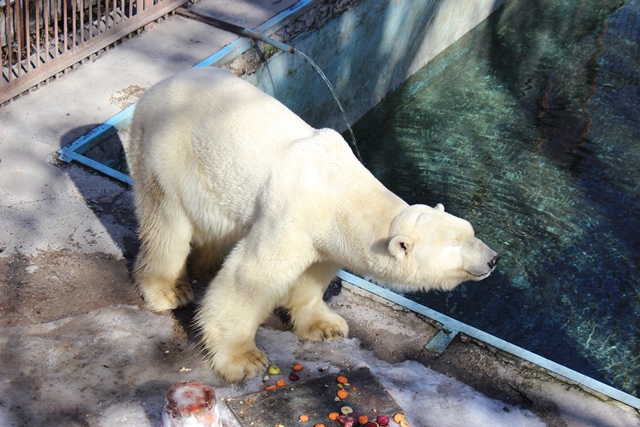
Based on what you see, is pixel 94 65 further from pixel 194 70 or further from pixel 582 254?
pixel 582 254

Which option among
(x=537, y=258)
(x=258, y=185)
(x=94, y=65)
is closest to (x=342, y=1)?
(x=94, y=65)

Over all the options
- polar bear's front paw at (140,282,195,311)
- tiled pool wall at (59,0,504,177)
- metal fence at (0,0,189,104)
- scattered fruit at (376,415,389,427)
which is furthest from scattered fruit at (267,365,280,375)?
metal fence at (0,0,189,104)

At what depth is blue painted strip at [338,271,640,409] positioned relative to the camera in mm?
4527

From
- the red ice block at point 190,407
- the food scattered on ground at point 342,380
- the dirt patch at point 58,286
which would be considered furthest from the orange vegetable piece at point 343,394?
the dirt patch at point 58,286

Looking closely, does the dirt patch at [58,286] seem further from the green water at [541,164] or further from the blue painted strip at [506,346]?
the green water at [541,164]

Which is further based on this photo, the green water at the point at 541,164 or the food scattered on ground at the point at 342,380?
the green water at the point at 541,164

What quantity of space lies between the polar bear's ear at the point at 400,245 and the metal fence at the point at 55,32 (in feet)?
12.3

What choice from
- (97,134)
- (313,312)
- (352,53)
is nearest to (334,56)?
(352,53)

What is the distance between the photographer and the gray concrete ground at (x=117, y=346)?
13.9ft

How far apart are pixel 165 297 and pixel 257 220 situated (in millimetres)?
971

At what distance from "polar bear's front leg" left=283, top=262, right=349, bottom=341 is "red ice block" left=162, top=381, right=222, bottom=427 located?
1097 millimetres

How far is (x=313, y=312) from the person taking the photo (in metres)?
4.82

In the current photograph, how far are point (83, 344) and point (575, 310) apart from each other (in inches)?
154

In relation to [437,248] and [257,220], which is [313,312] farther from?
[437,248]
